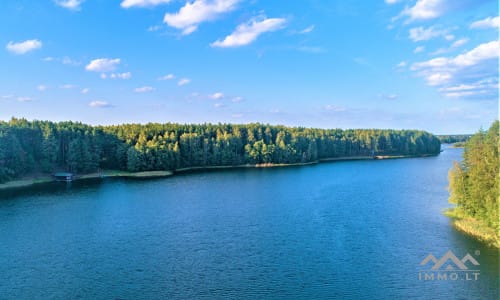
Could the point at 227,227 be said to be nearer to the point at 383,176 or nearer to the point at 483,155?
the point at 483,155

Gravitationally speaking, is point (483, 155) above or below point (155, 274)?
above

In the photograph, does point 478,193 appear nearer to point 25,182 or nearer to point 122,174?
point 122,174

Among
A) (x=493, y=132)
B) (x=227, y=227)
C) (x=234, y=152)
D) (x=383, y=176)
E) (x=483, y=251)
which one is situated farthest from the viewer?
(x=234, y=152)

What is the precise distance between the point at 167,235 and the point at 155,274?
9.85m

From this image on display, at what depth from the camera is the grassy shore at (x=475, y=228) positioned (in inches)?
1284

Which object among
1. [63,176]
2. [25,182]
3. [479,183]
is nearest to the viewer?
[479,183]

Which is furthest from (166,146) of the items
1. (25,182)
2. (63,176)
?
(25,182)

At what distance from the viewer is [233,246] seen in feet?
109

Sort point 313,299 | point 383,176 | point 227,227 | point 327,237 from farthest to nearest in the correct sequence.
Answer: point 383,176 → point 227,227 → point 327,237 → point 313,299

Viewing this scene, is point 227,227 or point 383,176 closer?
point 227,227

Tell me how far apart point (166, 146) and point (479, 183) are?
79060 millimetres

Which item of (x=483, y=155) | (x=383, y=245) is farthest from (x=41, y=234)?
(x=483, y=155)

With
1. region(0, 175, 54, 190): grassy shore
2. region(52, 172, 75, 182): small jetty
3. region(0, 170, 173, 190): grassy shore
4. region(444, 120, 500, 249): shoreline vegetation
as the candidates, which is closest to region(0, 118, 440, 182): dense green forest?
region(0, 175, 54, 190): grassy shore

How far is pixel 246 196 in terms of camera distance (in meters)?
58.2
